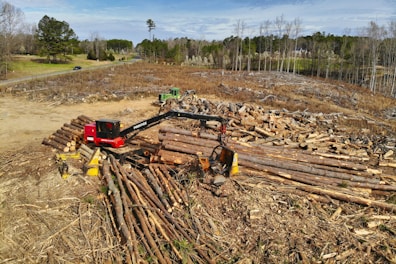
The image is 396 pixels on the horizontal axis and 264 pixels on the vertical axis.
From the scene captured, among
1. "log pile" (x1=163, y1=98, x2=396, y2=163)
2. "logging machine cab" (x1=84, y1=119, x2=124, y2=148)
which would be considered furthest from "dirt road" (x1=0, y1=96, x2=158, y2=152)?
"log pile" (x1=163, y1=98, x2=396, y2=163)

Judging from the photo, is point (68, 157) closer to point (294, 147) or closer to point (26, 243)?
point (26, 243)

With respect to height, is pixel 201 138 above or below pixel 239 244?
above

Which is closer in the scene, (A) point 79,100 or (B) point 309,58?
(A) point 79,100

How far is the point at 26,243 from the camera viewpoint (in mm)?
5836

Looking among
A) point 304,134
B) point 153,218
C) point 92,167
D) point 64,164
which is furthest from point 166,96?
point 153,218

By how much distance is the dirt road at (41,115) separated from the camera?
13.3 metres

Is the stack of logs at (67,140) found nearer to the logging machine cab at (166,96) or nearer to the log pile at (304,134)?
the log pile at (304,134)

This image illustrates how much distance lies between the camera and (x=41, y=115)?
1747 cm

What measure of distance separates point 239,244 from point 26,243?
14.5 ft

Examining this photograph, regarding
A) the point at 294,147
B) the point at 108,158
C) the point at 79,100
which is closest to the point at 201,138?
the point at 108,158

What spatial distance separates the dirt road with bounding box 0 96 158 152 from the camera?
13.3 m

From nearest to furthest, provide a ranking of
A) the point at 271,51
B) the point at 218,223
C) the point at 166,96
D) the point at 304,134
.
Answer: the point at 218,223
the point at 304,134
the point at 166,96
the point at 271,51

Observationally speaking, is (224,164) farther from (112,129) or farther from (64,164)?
(64,164)

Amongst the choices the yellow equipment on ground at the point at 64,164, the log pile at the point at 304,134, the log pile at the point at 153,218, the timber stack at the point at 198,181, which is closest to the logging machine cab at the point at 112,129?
the timber stack at the point at 198,181
